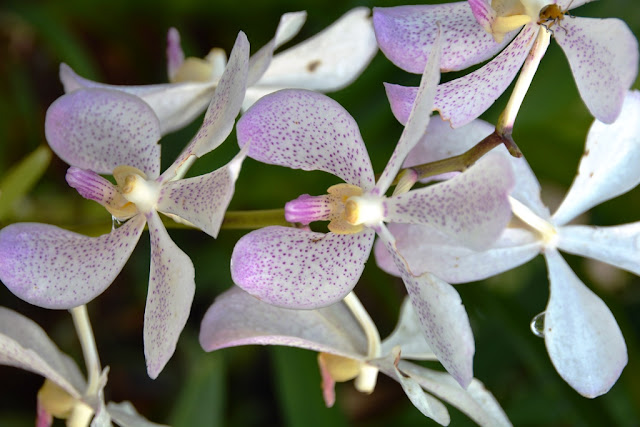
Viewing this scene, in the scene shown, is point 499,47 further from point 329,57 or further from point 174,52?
point 174,52

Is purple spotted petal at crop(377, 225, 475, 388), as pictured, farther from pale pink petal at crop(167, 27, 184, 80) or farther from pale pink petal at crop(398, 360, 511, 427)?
pale pink petal at crop(167, 27, 184, 80)

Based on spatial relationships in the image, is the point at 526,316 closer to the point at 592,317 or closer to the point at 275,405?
the point at 592,317

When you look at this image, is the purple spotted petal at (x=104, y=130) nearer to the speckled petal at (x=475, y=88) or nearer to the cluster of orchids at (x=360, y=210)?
the cluster of orchids at (x=360, y=210)

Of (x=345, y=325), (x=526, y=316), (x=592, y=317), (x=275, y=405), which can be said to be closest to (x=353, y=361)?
(x=345, y=325)

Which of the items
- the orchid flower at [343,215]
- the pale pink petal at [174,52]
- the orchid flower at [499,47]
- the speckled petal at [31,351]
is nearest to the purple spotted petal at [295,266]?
the orchid flower at [343,215]

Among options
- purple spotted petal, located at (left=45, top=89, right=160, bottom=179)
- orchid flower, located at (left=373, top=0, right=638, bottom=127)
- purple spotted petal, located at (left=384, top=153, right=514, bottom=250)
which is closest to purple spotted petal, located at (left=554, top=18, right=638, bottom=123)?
orchid flower, located at (left=373, top=0, right=638, bottom=127)

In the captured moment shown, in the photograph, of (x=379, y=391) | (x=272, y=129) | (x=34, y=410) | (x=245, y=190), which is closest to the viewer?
(x=272, y=129)
